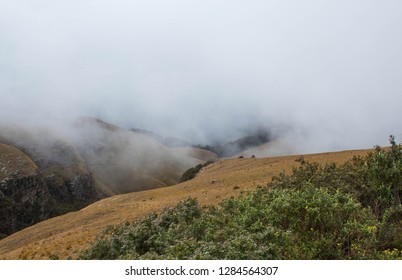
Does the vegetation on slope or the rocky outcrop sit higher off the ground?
the rocky outcrop

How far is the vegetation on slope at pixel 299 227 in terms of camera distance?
8.69m

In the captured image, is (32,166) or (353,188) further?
(32,166)

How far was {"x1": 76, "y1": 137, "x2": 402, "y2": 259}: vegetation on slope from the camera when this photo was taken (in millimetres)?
8688

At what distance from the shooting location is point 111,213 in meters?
33.3

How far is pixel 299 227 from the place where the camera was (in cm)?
1059

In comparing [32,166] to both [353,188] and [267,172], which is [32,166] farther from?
[353,188]

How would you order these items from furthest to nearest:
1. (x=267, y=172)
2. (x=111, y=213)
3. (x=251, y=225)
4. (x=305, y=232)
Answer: (x=267, y=172)
(x=111, y=213)
(x=251, y=225)
(x=305, y=232)

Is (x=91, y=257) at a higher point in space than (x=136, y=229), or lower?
lower

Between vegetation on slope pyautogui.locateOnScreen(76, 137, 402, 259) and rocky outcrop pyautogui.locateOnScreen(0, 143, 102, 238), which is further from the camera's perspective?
rocky outcrop pyautogui.locateOnScreen(0, 143, 102, 238)

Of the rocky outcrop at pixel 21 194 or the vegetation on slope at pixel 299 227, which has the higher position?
the rocky outcrop at pixel 21 194

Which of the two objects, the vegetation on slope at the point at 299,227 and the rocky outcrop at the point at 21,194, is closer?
the vegetation on slope at the point at 299,227

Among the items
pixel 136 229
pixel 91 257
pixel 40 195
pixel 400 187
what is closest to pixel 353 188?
pixel 400 187

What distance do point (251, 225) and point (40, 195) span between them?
196976mm
